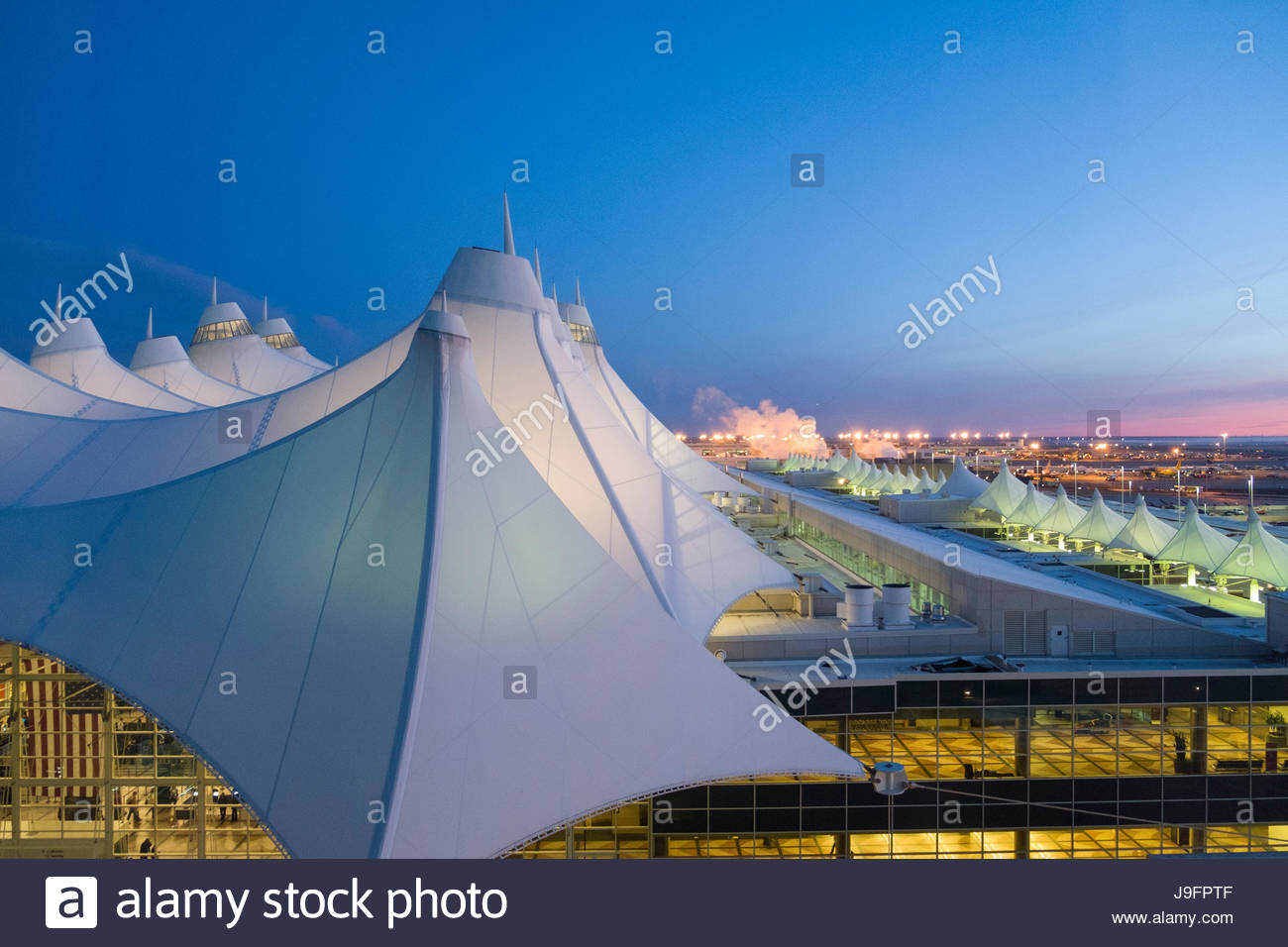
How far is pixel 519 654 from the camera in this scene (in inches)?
333

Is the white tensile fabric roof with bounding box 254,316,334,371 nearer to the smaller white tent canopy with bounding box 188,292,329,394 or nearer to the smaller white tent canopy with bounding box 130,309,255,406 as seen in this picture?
the smaller white tent canopy with bounding box 188,292,329,394

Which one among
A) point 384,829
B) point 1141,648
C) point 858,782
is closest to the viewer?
point 384,829

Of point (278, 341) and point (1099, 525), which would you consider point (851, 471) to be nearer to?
point (1099, 525)

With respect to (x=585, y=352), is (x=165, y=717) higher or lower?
lower

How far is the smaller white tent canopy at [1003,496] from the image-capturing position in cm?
3894

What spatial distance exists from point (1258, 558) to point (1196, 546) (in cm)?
263

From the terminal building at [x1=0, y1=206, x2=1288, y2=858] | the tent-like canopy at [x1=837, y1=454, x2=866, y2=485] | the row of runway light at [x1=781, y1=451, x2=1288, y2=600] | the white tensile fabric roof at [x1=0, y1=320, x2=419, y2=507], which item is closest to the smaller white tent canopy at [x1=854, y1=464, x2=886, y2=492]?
the tent-like canopy at [x1=837, y1=454, x2=866, y2=485]

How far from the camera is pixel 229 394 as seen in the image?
27.9 meters

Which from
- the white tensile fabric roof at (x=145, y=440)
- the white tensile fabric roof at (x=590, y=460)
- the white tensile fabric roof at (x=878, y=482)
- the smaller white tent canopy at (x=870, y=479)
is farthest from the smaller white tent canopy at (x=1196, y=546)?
the smaller white tent canopy at (x=870, y=479)

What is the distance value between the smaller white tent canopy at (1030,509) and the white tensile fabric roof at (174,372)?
37.6 meters

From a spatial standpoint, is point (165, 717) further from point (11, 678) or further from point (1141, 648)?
point (1141, 648)

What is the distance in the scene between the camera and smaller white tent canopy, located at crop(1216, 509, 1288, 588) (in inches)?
930

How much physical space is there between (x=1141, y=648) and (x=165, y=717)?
66.3 feet

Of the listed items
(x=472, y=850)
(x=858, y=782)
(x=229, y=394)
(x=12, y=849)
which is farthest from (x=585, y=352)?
(x=472, y=850)
